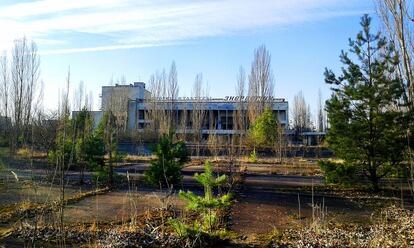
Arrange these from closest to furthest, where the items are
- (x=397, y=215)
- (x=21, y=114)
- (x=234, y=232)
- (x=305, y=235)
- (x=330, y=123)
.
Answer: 1. (x=305, y=235)
2. (x=234, y=232)
3. (x=397, y=215)
4. (x=330, y=123)
5. (x=21, y=114)

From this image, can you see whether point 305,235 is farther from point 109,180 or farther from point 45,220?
point 109,180

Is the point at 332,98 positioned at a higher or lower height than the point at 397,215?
higher

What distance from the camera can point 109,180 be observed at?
1266 centimetres

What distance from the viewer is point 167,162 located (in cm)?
1184

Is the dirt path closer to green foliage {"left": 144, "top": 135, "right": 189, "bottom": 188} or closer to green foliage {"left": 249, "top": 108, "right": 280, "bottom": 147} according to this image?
green foliage {"left": 144, "top": 135, "right": 189, "bottom": 188}

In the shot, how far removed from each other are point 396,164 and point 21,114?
28.6 metres

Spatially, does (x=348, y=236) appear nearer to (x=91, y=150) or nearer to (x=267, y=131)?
(x=91, y=150)

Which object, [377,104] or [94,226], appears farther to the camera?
[377,104]

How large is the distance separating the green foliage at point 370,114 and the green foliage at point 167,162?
15.0 feet

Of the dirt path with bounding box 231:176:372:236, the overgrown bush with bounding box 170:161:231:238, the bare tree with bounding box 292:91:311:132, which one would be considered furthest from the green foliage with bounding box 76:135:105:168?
the bare tree with bounding box 292:91:311:132

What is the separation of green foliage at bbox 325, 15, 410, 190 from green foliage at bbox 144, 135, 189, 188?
4.56 meters

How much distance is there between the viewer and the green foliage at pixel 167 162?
38.4 feet

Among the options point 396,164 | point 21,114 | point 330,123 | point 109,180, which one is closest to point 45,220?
point 109,180

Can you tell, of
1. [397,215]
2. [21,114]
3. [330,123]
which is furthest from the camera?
[21,114]
